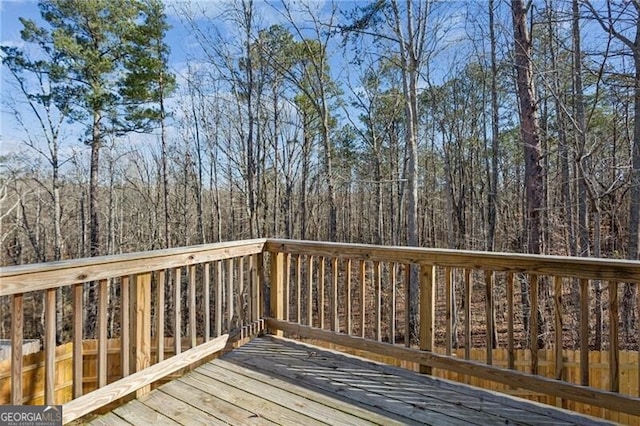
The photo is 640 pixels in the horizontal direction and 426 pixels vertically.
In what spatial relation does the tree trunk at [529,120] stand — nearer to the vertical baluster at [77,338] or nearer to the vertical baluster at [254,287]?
the vertical baluster at [254,287]

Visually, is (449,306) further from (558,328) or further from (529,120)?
(529,120)

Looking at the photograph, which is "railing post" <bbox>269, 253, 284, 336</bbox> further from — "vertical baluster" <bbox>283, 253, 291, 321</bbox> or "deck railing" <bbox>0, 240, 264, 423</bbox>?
"deck railing" <bbox>0, 240, 264, 423</bbox>

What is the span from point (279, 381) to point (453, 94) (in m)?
10.8

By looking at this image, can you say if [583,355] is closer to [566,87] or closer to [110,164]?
[566,87]

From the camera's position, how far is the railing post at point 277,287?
3441mm

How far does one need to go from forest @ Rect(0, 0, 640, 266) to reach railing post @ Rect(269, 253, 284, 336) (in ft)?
12.7

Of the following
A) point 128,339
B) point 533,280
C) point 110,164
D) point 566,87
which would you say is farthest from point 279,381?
point 110,164

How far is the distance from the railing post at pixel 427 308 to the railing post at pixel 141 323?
6.16 feet

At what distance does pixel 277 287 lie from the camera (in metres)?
3.46

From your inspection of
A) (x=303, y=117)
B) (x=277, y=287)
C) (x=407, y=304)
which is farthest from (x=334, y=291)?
(x=303, y=117)

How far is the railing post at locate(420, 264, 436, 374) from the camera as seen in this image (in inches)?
101

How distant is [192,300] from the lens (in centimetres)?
270

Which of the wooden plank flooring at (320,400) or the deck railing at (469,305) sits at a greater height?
the deck railing at (469,305)

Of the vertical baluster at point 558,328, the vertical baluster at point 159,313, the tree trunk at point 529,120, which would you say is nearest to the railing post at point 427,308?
the vertical baluster at point 558,328
